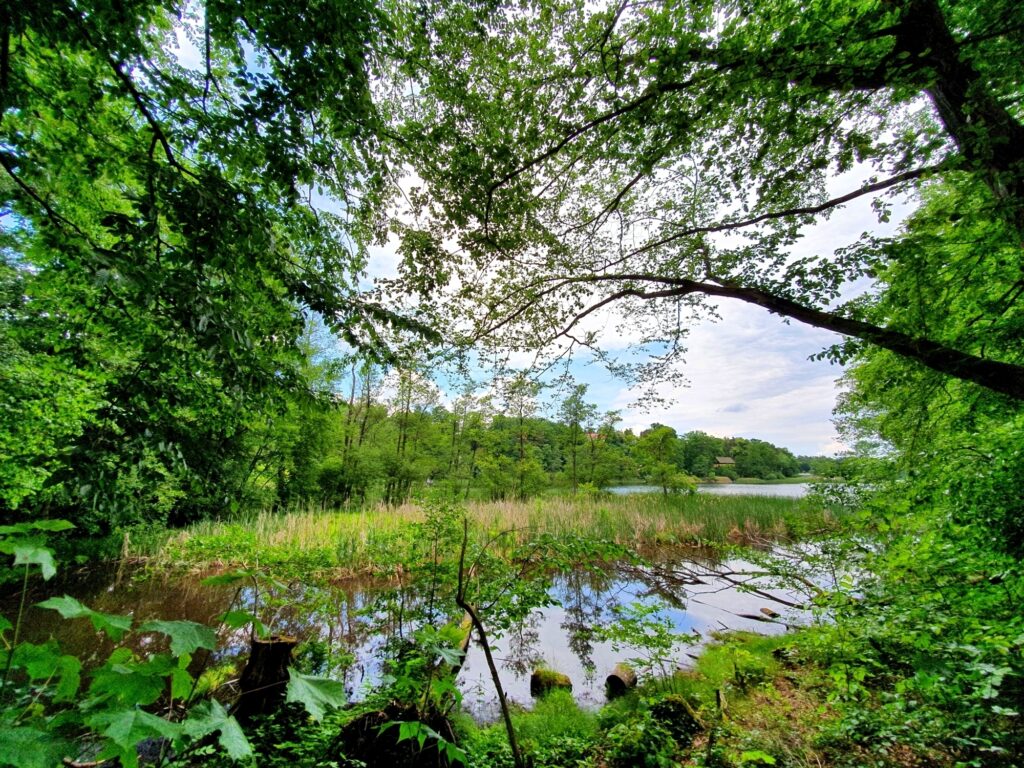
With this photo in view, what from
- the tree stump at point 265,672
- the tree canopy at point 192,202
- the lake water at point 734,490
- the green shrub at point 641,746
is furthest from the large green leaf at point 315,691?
the lake water at point 734,490

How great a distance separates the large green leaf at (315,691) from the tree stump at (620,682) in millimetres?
3737

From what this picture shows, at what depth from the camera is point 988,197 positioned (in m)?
2.66

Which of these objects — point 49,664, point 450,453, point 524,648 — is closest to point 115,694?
point 49,664

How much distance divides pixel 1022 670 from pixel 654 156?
3842mm

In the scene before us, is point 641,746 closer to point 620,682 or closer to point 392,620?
point 620,682

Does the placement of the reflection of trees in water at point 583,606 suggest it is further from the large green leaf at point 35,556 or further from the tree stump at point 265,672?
the large green leaf at point 35,556

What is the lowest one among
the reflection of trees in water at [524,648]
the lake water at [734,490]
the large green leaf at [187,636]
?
the reflection of trees in water at [524,648]

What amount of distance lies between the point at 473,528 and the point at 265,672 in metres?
3.83

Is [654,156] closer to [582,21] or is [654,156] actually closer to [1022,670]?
[582,21]

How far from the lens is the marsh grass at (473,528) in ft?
19.3

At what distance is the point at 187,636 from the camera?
75 cm

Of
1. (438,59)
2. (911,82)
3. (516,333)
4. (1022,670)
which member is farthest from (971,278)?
(438,59)

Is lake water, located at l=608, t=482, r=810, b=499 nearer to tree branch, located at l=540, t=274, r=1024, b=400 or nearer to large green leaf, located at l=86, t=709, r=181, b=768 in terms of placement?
tree branch, located at l=540, t=274, r=1024, b=400

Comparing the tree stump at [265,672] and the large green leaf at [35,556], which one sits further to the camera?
the tree stump at [265,672]
